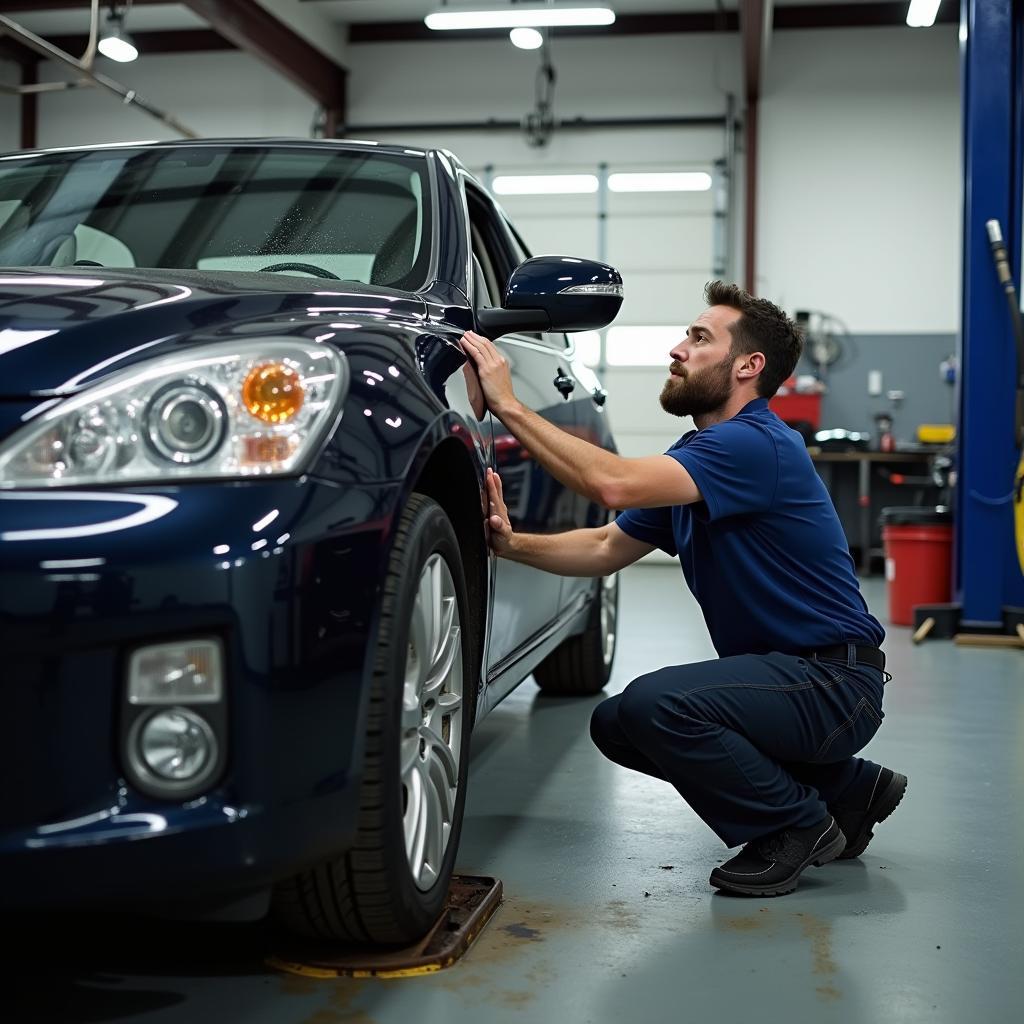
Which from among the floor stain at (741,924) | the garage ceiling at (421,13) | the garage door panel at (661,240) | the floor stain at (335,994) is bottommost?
the floor stain at (741,924)

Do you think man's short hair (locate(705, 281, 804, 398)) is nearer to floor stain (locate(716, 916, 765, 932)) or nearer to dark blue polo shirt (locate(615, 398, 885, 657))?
dark blue polo shirt (locate(615, 398, 885, 657))

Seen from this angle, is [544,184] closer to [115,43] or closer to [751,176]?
[751,176]

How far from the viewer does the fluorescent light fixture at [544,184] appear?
44.1ft

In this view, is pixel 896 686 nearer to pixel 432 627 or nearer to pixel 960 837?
pixel 960 837

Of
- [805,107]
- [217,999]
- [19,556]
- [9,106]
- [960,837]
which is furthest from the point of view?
[9,106]

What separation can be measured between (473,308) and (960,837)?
1.49 metres

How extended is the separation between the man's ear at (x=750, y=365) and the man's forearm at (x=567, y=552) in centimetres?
44

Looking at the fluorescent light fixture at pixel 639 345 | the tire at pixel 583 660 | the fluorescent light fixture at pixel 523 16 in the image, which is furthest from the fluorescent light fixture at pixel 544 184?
the tire at pixel 583 660

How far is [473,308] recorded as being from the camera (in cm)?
241

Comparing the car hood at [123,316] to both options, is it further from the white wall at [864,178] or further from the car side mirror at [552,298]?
the white wall at [864,178]

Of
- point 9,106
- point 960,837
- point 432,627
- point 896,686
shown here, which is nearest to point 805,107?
point 9,106

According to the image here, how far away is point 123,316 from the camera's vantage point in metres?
1.61

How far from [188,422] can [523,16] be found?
33.4 ft

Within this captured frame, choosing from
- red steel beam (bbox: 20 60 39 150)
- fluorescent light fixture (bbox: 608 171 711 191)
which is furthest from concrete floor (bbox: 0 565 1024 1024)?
red steel beam (bbox: 20 60 39 150)
